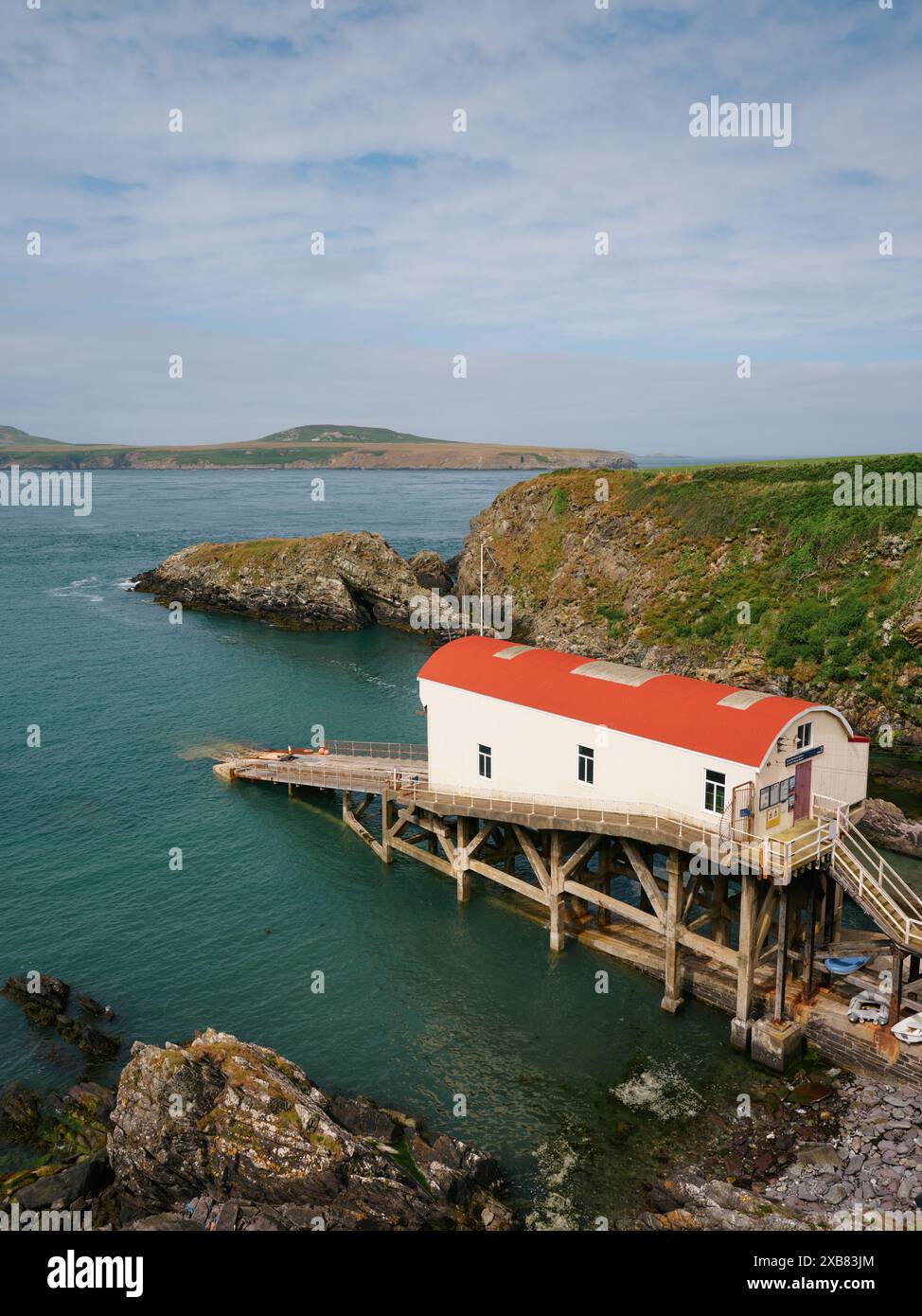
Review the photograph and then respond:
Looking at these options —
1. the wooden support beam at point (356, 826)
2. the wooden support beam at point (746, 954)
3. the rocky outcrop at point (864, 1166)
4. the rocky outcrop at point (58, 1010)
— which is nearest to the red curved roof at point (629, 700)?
the wooden support beam at point (746, 954)

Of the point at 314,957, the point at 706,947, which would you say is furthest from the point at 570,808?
the point at 314,957

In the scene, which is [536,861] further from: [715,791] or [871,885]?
[871,885]

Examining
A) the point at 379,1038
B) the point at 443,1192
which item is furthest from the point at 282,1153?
the point at 379,1038

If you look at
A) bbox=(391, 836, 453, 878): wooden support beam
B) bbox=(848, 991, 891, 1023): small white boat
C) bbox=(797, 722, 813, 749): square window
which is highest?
bbox=(797, 722, 813, 749): square window

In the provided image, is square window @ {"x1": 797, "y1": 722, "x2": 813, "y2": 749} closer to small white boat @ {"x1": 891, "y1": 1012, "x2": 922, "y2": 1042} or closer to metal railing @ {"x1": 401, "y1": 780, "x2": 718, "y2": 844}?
metal railing @ {"x1": 401, "y1": 780, "x2": 718, "y2": 844}

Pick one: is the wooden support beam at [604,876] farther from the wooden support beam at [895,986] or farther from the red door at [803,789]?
the wooden support beam at [895,986]

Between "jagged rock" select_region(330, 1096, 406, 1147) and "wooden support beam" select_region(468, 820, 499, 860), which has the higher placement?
"wooden support beam" select_region(468, 820, 499, 860)

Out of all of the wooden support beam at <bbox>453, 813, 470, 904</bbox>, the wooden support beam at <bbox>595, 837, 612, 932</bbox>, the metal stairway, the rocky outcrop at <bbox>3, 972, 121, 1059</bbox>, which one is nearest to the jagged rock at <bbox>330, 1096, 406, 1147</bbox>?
the rocky outcrop at <bbox>3, 972, 121, 1059</bbox>
